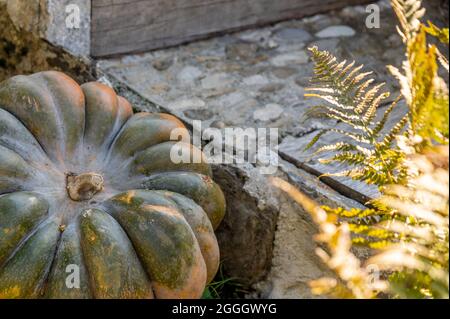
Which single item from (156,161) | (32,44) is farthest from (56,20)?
(156,161)

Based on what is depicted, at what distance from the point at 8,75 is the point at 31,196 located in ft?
4.37

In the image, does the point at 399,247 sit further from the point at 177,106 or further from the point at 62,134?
the point at 177,106

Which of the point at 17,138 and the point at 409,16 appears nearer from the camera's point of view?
the point at 409,16

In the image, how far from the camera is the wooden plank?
3672 millimetres

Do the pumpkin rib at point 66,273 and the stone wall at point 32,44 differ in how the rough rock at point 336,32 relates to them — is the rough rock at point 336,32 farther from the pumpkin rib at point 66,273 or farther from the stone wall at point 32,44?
the pumpkin rib at point 66,273

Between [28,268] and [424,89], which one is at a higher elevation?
[424,89]

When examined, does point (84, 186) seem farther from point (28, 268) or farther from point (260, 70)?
point (260, 70)

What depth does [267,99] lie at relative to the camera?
3.66m

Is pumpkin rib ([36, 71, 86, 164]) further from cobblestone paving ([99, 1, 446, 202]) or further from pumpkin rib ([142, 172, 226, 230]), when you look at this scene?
cobblestone paving ([99, 1, 446, 202])

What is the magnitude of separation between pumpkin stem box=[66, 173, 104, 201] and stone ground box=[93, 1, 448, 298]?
68cm

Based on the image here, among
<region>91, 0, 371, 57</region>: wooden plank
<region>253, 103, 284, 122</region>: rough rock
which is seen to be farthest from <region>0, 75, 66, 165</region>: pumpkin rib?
<region>253, 103, 284, 122</region>: rough rock

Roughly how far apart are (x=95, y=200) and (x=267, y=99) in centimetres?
122

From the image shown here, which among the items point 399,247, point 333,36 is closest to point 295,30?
point 333,36

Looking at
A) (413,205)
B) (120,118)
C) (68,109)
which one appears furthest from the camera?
(120,118)
